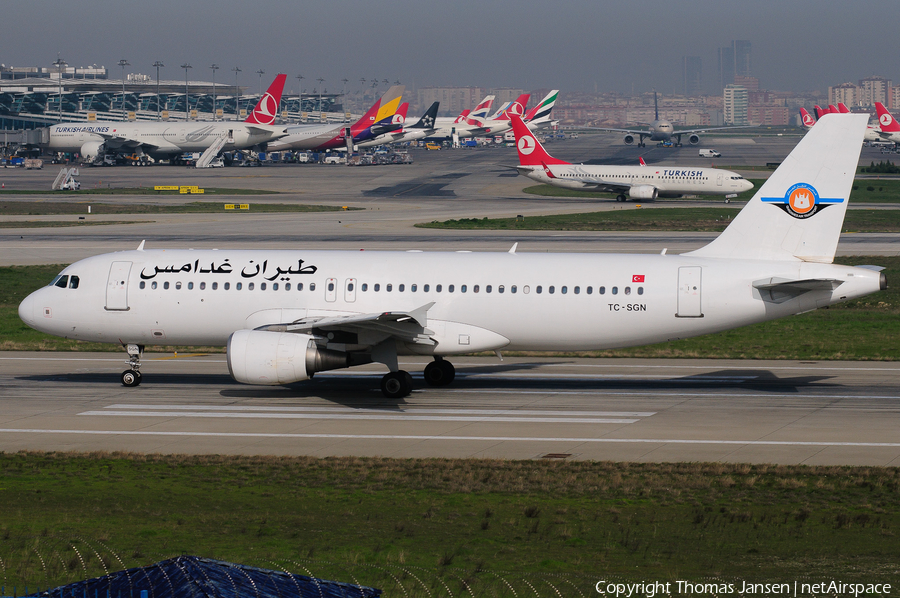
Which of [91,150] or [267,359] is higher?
[91,150]

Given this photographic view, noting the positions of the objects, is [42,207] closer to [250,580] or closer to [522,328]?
[522,328]

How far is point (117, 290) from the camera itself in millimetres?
32500

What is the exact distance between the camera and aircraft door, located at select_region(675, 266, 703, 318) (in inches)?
1211

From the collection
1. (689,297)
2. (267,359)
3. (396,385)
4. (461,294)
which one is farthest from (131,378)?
(689,297)

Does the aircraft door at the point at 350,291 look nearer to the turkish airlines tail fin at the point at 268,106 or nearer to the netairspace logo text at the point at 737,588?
the netairspace logo text at the point at 737,588

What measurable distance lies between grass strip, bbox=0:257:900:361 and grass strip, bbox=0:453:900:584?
18019 mm

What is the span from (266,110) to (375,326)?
152m

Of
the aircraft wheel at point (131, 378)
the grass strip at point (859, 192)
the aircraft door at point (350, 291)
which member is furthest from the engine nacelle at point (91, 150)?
the aircraft door at point (350, 291)

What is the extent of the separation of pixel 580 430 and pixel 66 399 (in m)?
16.1

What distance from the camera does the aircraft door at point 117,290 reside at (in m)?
32.4

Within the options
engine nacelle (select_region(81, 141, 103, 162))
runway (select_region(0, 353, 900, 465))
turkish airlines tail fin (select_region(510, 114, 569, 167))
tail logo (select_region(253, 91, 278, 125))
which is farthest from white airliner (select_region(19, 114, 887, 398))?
tail logo (select_region(253, 91, 278, 125))

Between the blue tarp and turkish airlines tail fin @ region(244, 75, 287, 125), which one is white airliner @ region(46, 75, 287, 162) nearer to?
turkish airlines tail fin @ region(244, 75, 287, 125)

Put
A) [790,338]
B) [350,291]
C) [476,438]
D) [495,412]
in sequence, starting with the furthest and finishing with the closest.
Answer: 1. [790,338]
2. [350,291]
3. [495,412]
4. [476,438]

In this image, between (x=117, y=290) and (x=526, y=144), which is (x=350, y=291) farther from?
(x=526, y=144)
